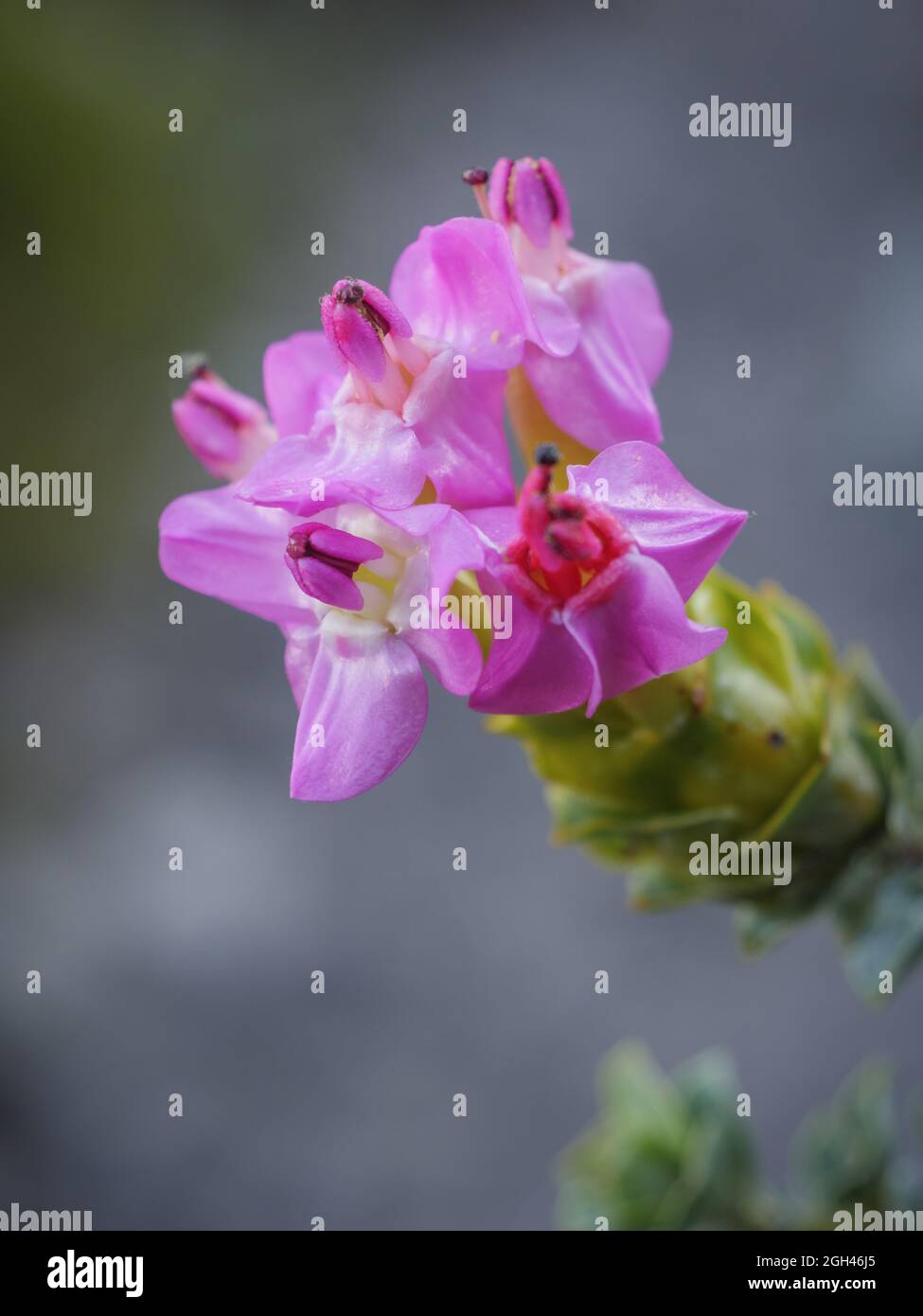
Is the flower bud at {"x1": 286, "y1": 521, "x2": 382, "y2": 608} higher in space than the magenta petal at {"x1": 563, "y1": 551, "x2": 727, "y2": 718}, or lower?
higher

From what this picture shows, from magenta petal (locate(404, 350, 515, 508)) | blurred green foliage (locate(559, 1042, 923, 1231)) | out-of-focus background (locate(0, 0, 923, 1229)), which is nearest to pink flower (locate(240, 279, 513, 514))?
magenta petal (locate(404, 350, 515, 508))

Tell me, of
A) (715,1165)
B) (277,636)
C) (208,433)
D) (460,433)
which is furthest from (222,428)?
(277,636)

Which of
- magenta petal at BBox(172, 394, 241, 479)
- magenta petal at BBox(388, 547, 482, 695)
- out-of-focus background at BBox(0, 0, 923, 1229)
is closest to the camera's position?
magenta petal at BBox(388, 547, 482, 695)

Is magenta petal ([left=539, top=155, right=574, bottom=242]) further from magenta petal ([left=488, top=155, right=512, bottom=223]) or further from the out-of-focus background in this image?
the out-of-focus background

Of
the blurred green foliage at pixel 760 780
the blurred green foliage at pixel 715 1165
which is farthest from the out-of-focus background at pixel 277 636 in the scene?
the blurred green foliage at pixel 760 780

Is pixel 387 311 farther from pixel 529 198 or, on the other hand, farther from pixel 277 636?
pixel 277 636
